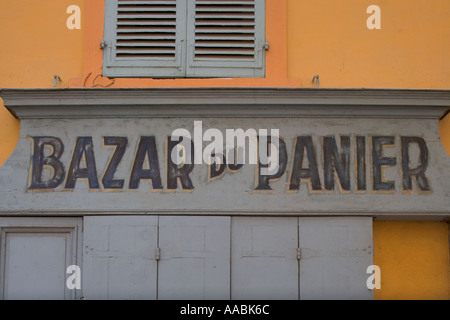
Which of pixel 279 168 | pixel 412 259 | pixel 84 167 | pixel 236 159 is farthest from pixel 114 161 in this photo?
pixel 412 259

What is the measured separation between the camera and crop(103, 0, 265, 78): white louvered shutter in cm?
690

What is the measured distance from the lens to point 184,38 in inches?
274

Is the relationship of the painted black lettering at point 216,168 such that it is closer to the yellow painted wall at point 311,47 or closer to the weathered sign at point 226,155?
the weathered sign at point 226,155

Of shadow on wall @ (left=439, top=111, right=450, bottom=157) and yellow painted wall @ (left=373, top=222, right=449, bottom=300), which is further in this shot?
→ shadow on wall @ (left=439, top=111, right=450, bottom=157)

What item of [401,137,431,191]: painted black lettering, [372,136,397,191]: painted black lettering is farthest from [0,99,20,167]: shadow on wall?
[401,137,431,191]: painted black lettering

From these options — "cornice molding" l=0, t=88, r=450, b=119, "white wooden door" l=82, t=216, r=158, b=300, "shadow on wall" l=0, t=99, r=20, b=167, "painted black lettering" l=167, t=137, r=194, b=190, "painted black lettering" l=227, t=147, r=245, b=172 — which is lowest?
"white wooden door" l=82, t=216, r=158, b=300

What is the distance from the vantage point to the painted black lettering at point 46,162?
21.5ft

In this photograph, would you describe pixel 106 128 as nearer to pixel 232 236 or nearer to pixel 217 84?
pixel 217 84

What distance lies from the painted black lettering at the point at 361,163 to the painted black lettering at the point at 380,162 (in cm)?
12

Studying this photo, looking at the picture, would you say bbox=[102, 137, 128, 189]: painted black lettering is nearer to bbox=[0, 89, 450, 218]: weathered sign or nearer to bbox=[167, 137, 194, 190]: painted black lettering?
bbox=[0, 89, 450, 218]: weathered sign

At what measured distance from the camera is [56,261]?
6574mm

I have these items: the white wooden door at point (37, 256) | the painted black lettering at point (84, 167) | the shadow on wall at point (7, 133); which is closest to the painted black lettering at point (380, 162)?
the painted black lettering at point (84, 167)

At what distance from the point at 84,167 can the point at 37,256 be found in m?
1.18

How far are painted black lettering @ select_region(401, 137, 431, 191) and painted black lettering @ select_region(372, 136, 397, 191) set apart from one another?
0.13 meters
